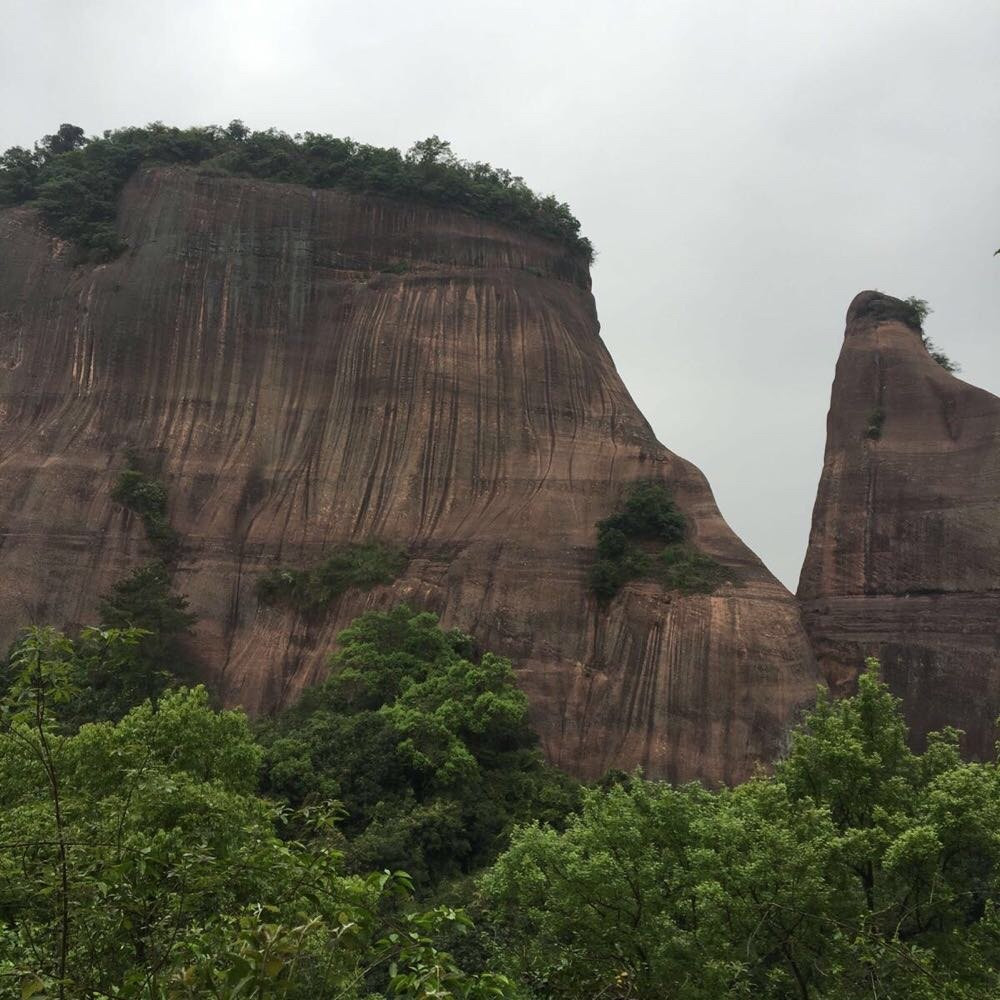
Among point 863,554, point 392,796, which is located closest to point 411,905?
point 392,796

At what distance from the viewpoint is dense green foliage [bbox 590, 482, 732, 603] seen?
29891 mm

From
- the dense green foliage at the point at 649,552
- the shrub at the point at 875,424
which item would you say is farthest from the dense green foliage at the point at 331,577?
the shrub at the point at 875,424

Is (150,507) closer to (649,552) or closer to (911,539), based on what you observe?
(649,552)

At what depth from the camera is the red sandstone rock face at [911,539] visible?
93.6ft

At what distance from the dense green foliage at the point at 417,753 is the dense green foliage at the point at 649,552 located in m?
4.80

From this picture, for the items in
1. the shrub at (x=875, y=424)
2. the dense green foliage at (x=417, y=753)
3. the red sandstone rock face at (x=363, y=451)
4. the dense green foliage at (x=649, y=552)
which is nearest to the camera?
the dense green foliage at (x=417, y=753)

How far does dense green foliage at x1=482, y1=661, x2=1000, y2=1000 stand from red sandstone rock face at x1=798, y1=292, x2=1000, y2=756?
50.6 ft

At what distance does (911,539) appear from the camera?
103ft

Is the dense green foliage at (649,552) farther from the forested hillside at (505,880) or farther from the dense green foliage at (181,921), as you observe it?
the dense green foliage at (181,921)

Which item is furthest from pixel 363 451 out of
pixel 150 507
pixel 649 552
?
pixel 649 552

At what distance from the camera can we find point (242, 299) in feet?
124

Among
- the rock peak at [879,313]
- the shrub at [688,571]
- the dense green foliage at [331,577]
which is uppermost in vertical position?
the rock peak at [879,313]

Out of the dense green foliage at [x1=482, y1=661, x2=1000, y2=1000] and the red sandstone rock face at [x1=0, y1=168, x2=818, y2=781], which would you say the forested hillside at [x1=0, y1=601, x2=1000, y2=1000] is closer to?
the dense green foliage at [x1=482, y1=661, x2=1000, y2=1000]

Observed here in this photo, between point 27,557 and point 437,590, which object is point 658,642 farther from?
point 27,557
